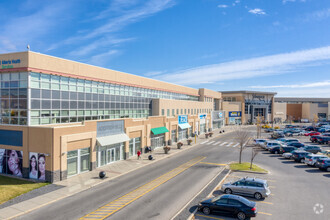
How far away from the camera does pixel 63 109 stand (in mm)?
30812

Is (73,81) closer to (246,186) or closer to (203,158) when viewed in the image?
(203,158)

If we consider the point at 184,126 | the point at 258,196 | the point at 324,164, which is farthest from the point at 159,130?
the point at 258,196

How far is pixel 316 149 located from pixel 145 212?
38.0 m

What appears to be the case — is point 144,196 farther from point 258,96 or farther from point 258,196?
point 258,96

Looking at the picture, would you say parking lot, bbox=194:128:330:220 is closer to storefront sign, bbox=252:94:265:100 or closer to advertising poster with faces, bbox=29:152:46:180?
advertising poster with faces, bbox=29:152:46:180

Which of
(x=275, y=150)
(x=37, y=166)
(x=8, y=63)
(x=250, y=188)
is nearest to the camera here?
(x=250, y=188)

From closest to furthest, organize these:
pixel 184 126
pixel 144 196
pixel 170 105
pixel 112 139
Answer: pixel 144 196 < pixel 112 139 < pixel 170 105 < pixel 184 126

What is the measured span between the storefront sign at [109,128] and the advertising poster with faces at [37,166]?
7371 mm

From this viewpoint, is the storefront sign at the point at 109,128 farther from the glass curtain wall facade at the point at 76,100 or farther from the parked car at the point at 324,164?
the parked car at the point at 324,164

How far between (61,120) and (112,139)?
23.0 feet

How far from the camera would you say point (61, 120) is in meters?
30.7

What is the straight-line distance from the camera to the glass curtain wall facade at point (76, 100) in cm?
2791

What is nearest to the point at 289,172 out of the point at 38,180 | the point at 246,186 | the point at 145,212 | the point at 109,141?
the point at 246,186

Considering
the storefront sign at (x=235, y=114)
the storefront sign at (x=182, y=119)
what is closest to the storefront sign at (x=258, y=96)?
the storefront sign at (x=235, y=114)
